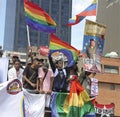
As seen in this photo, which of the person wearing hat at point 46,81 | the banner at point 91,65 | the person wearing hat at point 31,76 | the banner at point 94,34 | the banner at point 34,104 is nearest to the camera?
the banner at point 34,104

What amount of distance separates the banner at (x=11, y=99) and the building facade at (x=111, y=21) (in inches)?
2306

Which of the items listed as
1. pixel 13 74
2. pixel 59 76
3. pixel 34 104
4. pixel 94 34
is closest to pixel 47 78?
pixel 59 76

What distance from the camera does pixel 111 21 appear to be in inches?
2921

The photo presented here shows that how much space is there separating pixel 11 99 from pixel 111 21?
6364 centimetres

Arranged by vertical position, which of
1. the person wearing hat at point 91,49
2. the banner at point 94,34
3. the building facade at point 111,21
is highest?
the building facade at point 111,21

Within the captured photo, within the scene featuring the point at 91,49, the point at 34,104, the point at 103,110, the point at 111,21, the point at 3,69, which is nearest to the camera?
the point at 3,69

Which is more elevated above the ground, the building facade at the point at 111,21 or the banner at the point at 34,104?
the building facade at the point at 111,21

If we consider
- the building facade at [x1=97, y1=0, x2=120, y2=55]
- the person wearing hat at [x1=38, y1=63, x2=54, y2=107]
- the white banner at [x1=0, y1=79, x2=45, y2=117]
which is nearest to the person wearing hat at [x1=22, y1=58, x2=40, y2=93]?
the person wearing hat at [x1=38, y1=63, x2=54, y2=107]

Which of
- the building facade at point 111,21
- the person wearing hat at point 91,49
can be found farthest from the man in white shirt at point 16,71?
the building facade at point 111,21

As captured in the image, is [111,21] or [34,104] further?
[111,21]

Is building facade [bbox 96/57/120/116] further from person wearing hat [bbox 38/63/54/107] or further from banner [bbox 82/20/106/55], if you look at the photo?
person wearing hat [bbox 38/63/54/107]

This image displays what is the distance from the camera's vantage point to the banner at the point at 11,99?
37.6ft

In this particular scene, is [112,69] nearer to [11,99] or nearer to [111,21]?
[111,21]

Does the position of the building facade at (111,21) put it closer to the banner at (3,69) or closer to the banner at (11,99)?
the banner at (3,69)
